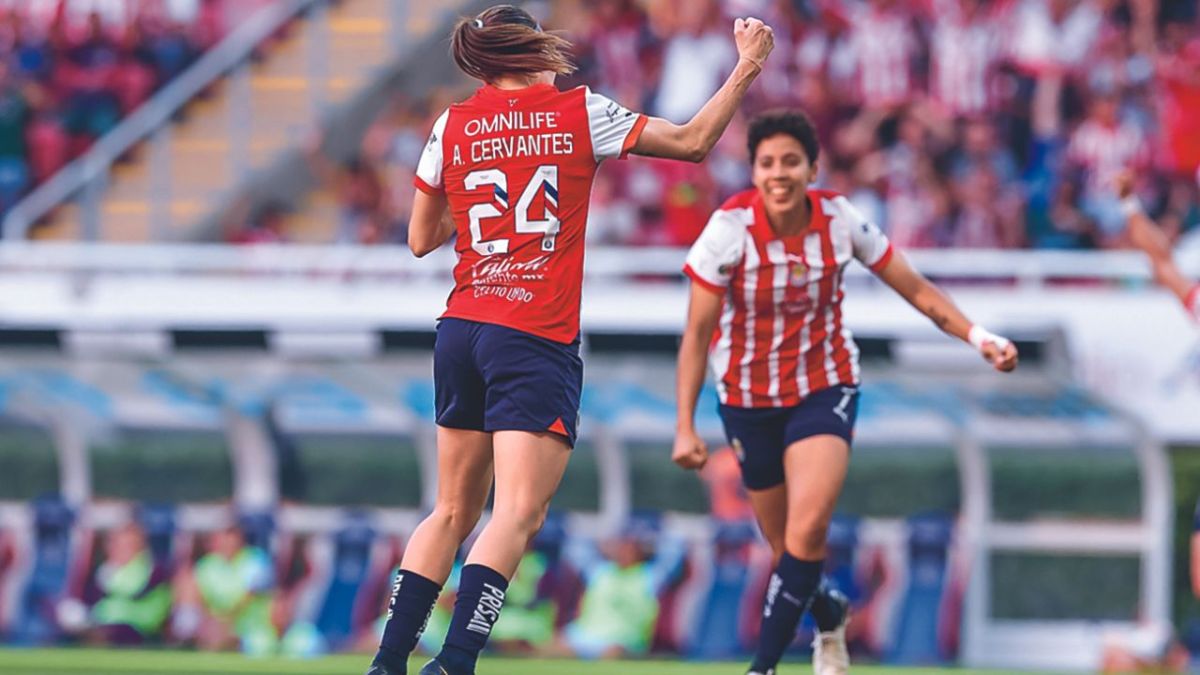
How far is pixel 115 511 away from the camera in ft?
56.1

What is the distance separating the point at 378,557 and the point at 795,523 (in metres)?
8.50

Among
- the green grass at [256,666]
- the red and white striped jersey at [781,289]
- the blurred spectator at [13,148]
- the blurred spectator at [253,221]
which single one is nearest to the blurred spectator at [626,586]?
the green grass at [256,666]

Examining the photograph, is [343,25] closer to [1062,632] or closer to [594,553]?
[594,553]

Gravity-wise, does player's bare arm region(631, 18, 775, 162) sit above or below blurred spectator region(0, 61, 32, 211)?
below

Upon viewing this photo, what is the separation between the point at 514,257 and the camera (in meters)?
7.02

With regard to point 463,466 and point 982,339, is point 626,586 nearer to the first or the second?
point 982,339

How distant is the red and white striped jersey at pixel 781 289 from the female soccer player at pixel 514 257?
163cm

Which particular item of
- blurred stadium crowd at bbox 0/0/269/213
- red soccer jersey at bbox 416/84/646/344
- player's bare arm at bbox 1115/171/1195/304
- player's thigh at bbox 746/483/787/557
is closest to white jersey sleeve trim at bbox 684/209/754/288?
player's thigh at bbox 746/483/787/557

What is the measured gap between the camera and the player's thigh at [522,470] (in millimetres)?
6918

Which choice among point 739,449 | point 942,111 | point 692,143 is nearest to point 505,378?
point 692,143

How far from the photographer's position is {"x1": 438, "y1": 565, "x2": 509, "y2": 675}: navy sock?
6.78 meters

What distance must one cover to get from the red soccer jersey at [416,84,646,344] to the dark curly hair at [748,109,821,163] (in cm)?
166

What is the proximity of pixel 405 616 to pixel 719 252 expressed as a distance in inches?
88.6

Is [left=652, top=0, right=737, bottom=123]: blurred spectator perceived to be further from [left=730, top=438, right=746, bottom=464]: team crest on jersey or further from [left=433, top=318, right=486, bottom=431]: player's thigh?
[left=433, top=318, right=486, bottom=431]: player's thigh
